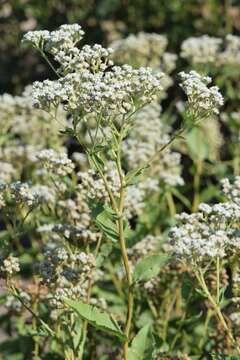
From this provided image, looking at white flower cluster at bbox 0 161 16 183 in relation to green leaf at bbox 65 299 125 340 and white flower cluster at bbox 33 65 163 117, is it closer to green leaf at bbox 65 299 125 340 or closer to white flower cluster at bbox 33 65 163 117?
white flower cluster at bbox 33 65 163 117

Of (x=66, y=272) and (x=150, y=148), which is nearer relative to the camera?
(x=66, y=272)

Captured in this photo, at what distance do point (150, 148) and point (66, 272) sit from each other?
1.61 m

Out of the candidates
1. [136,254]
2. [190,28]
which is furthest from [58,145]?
[190,28]

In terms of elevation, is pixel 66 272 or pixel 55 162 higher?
pixel 55 162

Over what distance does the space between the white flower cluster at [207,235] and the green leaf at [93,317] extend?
37cm

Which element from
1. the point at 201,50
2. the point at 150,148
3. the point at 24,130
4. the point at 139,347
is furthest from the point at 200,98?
the point at 201,50

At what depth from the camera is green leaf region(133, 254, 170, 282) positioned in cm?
337

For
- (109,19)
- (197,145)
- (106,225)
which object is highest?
(109,19)

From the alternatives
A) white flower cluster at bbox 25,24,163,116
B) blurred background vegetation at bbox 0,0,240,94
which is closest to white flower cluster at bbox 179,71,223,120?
white flower cluster at bbox 25,24,163,116

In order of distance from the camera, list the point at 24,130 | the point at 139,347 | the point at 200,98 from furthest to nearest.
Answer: the point at 24,130 → the point at 139,347 → the point at 200,98

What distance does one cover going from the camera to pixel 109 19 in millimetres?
9375

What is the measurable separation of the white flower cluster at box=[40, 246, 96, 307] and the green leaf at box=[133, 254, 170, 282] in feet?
0.73

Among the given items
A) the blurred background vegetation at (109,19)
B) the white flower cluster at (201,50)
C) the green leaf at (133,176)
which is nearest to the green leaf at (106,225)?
the green leaf at (133,176)

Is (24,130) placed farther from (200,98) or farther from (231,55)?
(200,98)
